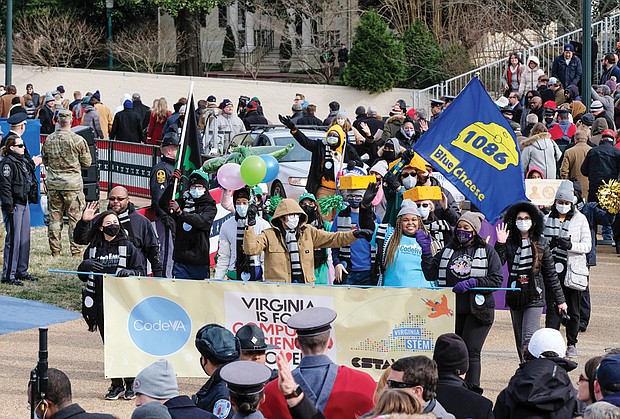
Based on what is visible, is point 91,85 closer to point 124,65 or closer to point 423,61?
point 124,65

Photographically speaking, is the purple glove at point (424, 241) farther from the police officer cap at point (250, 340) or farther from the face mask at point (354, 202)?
the police officer cap at point (250, 340)

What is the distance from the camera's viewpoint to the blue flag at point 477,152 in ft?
39.3

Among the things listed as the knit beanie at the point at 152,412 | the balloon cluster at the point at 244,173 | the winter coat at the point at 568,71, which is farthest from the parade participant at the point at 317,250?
the winter coat at the point at 568,71

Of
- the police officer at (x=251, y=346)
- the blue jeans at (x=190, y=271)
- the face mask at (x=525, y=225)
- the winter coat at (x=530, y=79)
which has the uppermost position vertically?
the winter coat at (x=530, y=79)

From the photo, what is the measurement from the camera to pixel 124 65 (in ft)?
133

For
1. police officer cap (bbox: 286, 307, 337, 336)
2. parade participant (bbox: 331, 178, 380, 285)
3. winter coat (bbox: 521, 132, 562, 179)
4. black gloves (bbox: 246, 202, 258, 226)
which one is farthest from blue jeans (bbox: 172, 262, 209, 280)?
winter coat (bbox: 521, 132, 562, 179)

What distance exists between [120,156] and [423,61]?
12.1 metres

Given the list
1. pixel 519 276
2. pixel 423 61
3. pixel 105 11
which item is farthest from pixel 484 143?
pixel 105 11

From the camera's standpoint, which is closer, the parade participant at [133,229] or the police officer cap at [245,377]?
the police officer cap at [245,377]

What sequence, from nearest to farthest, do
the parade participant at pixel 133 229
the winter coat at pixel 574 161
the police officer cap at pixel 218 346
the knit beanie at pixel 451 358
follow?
the police officer cap at pixel 218 346
the knit beanie at pixel 451 358
the parade participant at pixel 133 229
the winter coat at pixel 574 161

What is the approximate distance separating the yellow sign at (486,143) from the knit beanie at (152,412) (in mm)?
6686

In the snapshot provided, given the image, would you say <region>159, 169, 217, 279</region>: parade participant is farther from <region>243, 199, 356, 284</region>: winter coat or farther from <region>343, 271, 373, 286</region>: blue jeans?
<region>343, 271, 373, 286</region>: blue jeans

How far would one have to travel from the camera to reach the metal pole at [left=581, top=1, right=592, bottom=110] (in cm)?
1984

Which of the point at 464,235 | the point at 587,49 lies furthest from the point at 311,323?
the point at 587,49
